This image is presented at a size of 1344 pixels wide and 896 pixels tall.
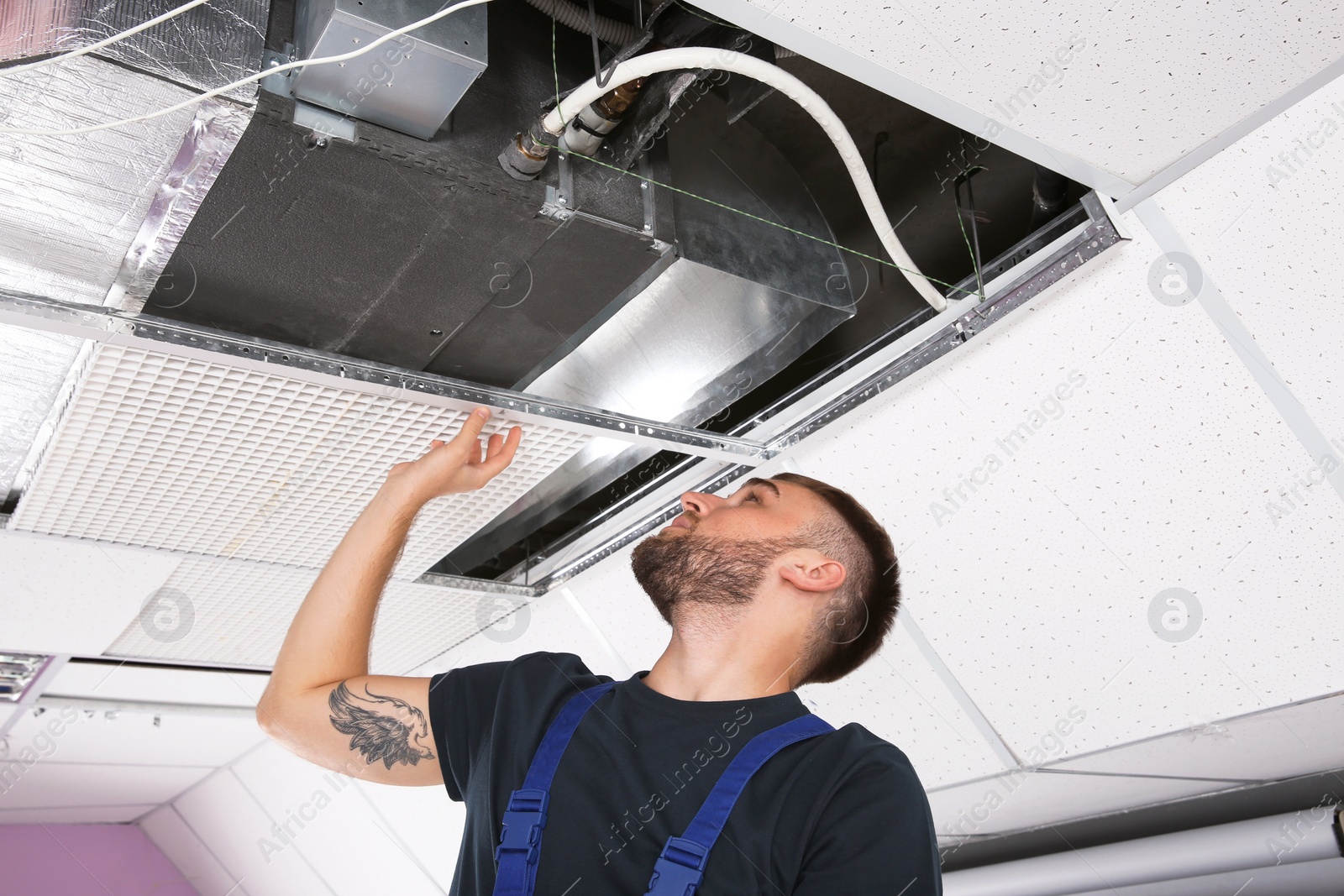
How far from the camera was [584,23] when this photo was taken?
122 cm

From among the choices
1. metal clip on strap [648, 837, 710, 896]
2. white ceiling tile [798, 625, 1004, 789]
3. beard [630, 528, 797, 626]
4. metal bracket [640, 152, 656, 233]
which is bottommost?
white ceiling tile [798, 625, 1004, 789]

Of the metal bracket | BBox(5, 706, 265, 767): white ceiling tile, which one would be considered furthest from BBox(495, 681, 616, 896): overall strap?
BBox(5, 706, 265, 767): white ceiling tile

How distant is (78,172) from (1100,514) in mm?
1499

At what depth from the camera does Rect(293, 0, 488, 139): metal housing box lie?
0.98 metres

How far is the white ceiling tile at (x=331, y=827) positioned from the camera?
139 inches

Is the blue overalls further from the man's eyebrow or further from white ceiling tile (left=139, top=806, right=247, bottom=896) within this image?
white ceiling tile (left=139, top=806, right=247, bottom=896)

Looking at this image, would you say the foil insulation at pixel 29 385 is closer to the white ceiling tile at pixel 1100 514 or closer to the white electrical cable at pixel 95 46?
the white electrical cable at pixel 95 46

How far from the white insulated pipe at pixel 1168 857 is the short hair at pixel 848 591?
0.97 metres

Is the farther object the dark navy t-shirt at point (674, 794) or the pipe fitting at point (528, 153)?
the pipe fitting at point (528, 153)

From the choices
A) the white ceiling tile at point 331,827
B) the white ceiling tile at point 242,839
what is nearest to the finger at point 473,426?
the white ceiling tile at point 331,827

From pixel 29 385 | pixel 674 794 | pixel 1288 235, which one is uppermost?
pixel 29 385

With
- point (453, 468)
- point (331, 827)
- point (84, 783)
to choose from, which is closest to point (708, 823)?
point (453, 468)

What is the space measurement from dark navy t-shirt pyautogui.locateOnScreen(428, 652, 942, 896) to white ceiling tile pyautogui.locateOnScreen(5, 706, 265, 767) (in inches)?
89.6

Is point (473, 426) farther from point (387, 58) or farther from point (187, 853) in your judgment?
point (187, 853)
